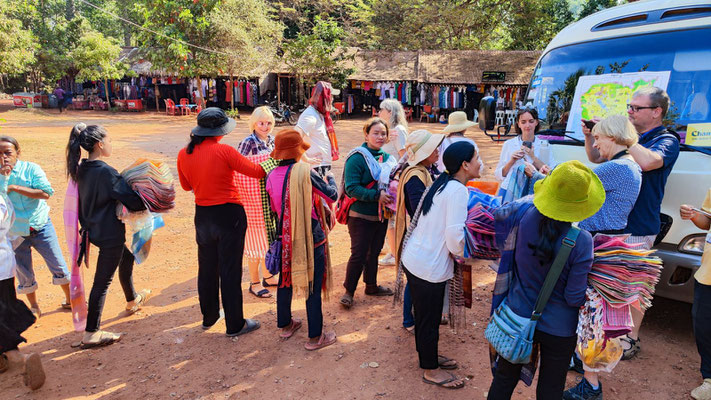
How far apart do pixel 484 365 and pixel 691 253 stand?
1.77m

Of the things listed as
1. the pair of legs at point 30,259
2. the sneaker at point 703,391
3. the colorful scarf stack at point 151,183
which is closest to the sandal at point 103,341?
the pair of legs at point 30,259

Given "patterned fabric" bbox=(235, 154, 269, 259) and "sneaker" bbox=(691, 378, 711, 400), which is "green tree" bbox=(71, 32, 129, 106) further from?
"sneaker" bbox=(691, 378, 711, 400)

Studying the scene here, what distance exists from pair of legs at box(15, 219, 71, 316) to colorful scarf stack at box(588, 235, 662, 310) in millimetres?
4351

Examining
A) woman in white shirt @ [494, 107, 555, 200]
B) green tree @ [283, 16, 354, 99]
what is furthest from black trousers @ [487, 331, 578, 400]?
green tree @ [283, 16, 354, 99]

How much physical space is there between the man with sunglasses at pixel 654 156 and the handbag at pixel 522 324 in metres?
1.36

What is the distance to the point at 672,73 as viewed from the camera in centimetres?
359

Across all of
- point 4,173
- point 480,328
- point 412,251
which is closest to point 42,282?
point 4,173

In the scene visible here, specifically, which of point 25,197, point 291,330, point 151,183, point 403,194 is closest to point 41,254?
point 25,197

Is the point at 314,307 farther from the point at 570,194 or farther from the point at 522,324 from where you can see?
the point at 570,194

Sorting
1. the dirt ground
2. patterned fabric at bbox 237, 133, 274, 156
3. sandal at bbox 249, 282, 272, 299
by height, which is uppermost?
patterned fabric at bbox 237, 133, 274, 156

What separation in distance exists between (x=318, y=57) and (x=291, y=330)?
725 inches

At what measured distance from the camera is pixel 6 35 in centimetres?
1948

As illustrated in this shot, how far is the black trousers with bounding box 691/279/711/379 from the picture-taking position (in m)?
2.92

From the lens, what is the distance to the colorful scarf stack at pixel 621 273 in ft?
7.05
